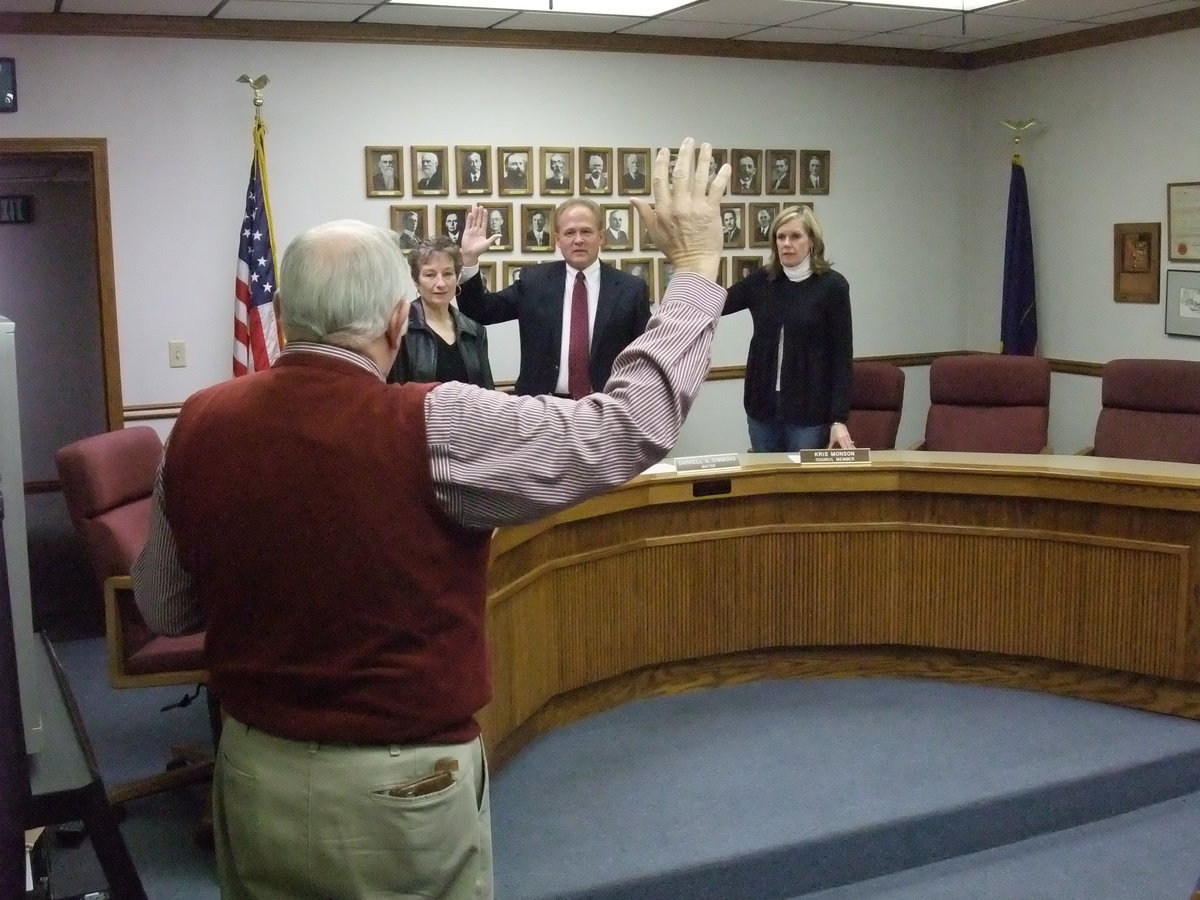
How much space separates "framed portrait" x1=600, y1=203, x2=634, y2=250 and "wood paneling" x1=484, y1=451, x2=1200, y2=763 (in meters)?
A: 2.25

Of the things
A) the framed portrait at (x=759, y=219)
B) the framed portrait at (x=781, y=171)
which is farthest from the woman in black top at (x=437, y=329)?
the framed portrait at (x=781, y=171)

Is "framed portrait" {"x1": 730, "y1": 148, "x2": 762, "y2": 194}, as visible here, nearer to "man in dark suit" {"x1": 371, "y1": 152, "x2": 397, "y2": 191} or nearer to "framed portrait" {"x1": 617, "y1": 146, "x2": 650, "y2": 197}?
"framed portrait" {"x1": 617, "y1": 146, "x2": 650, "y2": 197}

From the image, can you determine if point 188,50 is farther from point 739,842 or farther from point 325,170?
point 739,842

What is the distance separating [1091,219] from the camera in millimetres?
6203

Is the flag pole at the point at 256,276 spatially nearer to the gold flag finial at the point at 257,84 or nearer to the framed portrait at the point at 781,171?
the gold flag finial at the point at 257,84

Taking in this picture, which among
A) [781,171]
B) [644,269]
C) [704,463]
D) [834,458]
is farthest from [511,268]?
[834,458]

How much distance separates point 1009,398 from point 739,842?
2.81m

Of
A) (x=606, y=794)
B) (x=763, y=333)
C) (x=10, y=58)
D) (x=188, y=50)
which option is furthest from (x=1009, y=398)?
(x=10, y=58)

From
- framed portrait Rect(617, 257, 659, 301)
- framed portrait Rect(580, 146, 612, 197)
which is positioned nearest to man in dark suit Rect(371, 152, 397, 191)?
framed portrait Rect(580, 146, 612, 197)

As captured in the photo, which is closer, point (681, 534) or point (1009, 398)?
point (681, 534)

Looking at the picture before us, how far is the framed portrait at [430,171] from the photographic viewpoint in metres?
5.55

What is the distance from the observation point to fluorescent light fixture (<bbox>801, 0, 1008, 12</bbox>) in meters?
5.15

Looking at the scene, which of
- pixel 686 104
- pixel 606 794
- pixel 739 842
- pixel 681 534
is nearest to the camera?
pixel 739 842

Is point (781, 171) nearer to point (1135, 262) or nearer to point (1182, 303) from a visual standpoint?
point (1135, 262)
